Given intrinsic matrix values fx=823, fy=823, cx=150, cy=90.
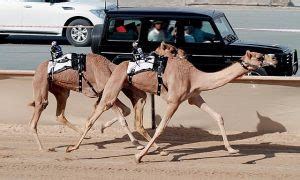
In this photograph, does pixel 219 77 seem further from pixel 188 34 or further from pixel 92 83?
pixel 188 34

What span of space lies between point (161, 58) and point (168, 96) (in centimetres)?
58

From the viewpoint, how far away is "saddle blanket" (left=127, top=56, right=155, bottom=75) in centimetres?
1145

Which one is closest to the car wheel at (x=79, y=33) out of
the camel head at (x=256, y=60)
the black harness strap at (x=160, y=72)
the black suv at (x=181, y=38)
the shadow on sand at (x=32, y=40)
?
the shadow on sand at (x=32, y=40)

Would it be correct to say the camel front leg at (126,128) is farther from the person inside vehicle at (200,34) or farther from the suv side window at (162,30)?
the person inside vehicle at (200,34)

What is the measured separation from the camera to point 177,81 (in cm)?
1115

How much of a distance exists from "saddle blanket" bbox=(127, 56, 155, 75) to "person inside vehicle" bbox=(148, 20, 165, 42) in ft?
14.1

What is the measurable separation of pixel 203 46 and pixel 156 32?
3.09ft

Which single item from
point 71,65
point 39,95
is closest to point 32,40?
point 39,95

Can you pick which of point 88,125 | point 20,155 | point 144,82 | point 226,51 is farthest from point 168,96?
point 226,51

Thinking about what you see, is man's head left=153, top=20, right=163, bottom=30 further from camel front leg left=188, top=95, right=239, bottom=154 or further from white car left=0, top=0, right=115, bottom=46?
white car left=0, top=0, right=115, bottom=46

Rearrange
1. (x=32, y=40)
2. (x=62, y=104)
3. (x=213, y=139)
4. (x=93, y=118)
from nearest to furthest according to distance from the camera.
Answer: (x=93, y=118)
(x=62, y=104)
(x=213, y=139)
(x=32, y=40)

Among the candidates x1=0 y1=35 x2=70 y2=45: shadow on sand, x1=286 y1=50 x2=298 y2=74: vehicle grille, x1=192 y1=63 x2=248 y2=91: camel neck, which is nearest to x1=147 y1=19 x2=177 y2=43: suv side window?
x1=286 y1=50 x2=298 y2=74: vehicle grille

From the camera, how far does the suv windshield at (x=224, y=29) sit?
16.1 metres

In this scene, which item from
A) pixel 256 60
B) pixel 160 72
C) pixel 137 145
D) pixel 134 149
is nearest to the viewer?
pixel 256 60
